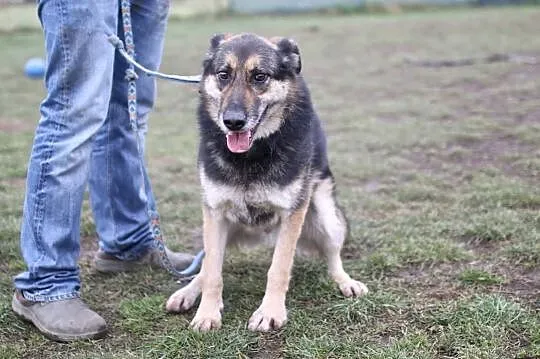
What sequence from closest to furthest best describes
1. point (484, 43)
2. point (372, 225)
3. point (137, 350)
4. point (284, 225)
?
point (137, 350) < point (284, 225) < point (372, 225) < point (484, 43)

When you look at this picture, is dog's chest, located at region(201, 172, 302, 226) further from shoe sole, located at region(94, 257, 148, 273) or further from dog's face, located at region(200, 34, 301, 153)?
shoe sole, located at region(94, 257, 148, 273)

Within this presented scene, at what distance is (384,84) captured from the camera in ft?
35.4

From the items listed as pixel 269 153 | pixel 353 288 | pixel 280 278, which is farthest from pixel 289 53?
pixel 353 288

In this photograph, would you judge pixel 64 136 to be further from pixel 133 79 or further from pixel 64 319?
pixel 64 319

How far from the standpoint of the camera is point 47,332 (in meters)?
2.80

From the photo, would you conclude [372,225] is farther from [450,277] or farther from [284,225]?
[284,225]

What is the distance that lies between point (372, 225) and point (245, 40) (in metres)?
1.81

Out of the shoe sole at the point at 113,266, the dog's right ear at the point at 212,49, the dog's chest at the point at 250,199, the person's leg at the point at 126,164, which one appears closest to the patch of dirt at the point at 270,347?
the dog's chest at the point at 250,199

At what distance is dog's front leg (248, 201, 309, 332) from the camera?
114 inches

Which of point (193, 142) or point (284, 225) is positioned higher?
point (284, 225)

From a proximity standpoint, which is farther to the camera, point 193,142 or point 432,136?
point 193,142

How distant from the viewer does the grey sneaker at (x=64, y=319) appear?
2797 mm

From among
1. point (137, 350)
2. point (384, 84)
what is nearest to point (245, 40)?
point (137, 350)

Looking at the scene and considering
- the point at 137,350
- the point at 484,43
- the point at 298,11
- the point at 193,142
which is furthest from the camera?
the point at 298,11
